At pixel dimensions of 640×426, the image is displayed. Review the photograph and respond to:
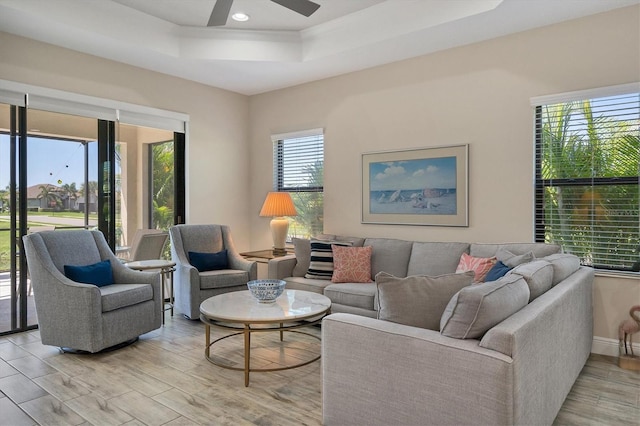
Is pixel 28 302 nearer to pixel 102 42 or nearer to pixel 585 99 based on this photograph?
pixel 102 42

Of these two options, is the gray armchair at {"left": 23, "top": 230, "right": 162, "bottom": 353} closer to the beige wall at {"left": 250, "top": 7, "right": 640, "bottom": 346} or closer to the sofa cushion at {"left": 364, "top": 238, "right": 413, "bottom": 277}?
the sofa cushion at {"left": 364, "top": 238, "right": 413, "bottom": 277}

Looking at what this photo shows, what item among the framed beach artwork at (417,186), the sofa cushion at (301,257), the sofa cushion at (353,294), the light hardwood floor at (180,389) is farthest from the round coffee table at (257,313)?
the framed beach artwork at (417,186)

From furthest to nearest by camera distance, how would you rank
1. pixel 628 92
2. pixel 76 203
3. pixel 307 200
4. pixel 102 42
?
pixel 307 200 < pixel 76 203 < pixel 102 42 < pixel 628 92

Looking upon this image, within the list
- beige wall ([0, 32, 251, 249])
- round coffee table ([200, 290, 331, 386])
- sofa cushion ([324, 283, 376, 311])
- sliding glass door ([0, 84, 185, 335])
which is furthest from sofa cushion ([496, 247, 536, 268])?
sliding glass door ([0, 84, 185, 335])

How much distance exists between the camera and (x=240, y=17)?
420cm

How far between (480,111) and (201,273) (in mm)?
3225

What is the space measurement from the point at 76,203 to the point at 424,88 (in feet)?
12.4

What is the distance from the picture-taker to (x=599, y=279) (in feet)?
11.8

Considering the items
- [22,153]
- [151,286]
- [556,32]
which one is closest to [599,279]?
[556,32]

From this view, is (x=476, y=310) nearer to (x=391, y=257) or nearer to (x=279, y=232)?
(x=391, y=257)

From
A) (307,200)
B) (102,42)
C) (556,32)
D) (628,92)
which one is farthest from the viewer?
(307,200)

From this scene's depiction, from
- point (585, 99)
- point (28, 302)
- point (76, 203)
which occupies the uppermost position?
point (585, 99)

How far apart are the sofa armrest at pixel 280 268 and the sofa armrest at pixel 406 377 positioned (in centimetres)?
232

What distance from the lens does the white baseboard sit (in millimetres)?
3510
